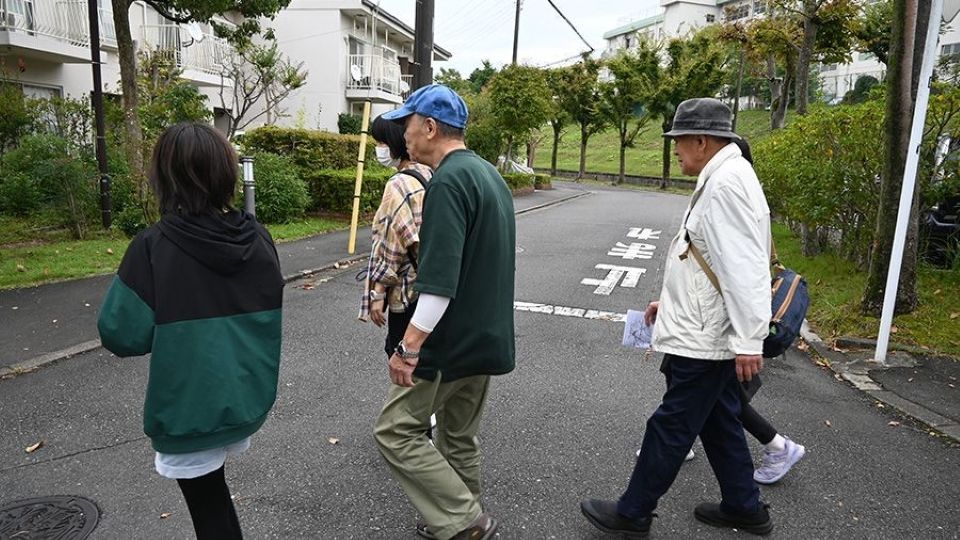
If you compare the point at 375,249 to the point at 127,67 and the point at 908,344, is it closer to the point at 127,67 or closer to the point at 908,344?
the point at 908,344

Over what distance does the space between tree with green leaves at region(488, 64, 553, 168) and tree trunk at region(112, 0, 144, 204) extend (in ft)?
42.7

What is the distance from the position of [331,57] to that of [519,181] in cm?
806

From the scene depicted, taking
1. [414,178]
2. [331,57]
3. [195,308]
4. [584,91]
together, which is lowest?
[195,308]

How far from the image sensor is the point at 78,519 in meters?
2.76

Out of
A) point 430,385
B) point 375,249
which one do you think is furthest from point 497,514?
point 375,249

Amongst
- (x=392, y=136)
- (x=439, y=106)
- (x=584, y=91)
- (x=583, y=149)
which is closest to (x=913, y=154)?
(x=392, y=136)

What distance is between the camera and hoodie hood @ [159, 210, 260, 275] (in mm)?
1860

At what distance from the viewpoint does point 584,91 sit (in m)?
34.2

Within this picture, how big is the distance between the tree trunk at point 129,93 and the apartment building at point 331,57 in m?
12.4

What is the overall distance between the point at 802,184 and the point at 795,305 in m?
5.21

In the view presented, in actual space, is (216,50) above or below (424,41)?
above

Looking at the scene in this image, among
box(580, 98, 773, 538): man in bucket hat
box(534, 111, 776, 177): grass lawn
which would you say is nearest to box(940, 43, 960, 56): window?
box(534, 111, 776, 177): grass lawn

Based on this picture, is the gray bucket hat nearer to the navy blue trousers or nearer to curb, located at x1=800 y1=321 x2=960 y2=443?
the navy blue trousers

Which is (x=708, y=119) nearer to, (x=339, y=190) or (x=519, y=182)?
(x=339, y=190)
